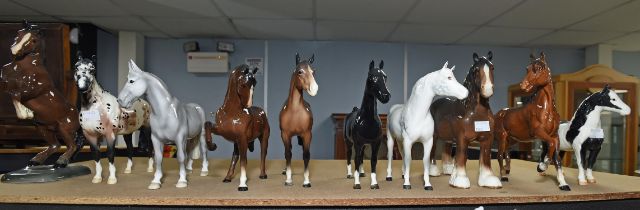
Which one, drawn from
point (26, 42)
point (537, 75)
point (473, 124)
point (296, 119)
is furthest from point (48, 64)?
point (537, 75)

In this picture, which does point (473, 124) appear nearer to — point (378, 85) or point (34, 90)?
point (378, 85)

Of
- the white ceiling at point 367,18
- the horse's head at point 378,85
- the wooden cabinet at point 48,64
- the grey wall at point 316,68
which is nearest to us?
the horse's head at point 378,85

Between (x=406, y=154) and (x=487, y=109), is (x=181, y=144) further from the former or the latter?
(x=487, y=109)

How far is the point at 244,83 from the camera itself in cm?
132

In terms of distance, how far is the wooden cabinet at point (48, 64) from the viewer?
1730 mm

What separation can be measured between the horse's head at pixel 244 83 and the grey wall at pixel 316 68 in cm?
256

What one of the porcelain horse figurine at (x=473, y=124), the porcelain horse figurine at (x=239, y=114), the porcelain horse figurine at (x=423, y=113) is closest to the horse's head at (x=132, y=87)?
the porcelain horse figurine at (x=239, y=114)

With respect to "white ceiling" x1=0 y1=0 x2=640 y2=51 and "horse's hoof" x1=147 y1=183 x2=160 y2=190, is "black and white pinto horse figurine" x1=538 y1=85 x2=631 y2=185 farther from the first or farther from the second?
"horse's hoof" x1=147 y1=183 x2=160 y2=190

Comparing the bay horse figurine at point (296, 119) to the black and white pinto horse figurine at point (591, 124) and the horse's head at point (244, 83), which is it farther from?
the black and white pinto horse figurine at point (591, 124)

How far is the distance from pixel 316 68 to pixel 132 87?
2.77m

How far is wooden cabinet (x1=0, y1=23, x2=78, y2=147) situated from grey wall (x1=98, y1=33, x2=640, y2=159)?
1.68 metres

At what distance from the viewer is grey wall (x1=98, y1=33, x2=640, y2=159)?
395 centimetres

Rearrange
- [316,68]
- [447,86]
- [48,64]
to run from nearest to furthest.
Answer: [447,86]
[48,64]
[316,68]

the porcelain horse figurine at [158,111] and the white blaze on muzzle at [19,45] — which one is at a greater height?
the white blaze on muzzle at [19,45]
